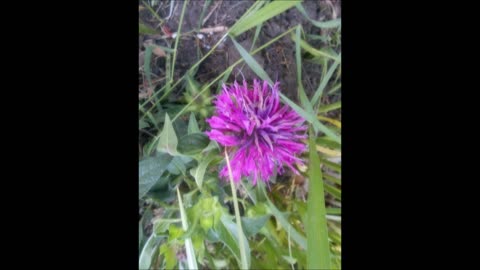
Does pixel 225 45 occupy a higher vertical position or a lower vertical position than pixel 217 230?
higher

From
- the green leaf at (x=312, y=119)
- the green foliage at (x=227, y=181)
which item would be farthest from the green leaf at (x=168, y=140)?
the green leaf at (x=312, y=119)

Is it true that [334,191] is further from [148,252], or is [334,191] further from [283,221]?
[148,252]

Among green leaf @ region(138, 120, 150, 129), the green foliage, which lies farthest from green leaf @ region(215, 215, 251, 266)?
green leaf @ region(138, 120, 150, 129)

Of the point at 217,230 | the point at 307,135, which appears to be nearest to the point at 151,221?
the point at 217,230

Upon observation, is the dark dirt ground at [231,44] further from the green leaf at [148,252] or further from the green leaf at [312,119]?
the green leaf at [148,252]

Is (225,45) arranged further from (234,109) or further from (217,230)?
(217,230)

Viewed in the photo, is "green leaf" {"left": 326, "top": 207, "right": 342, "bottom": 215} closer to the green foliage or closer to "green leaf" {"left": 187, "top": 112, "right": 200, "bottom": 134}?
the green foliage

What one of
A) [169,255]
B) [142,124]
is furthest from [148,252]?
[142,124]
